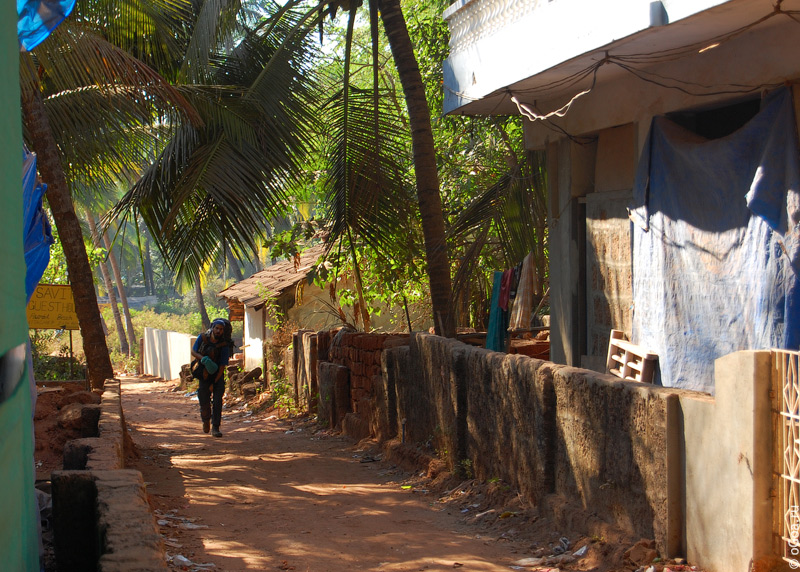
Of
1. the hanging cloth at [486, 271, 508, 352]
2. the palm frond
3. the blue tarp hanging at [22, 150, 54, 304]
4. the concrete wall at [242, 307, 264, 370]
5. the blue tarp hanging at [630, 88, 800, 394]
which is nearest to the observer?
the blue tarp hanging at [22, 150, 54, 304]

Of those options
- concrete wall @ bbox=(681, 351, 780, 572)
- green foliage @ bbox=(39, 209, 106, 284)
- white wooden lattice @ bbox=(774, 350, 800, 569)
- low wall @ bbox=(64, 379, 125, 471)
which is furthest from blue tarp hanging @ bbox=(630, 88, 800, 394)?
green foliage @ bbox=(39, 209, 106, 284)

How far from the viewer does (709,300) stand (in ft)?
21.9

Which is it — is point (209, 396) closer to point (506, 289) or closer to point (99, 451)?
point (506, 289)

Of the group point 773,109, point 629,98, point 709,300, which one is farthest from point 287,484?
point 773,109

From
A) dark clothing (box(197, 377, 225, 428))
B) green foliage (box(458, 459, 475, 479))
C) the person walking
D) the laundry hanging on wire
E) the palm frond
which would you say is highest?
the palm frond

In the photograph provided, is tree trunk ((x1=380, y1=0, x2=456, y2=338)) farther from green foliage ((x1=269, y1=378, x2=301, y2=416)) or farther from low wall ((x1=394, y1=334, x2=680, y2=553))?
green foliage ((x1=269, y1=378, x2=301, y2=416))

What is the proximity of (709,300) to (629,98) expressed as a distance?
2154mm

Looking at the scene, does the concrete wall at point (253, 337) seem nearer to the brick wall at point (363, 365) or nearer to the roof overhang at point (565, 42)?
the brick wall at point (363, 365)

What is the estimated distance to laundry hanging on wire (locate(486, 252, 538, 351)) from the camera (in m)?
9.93

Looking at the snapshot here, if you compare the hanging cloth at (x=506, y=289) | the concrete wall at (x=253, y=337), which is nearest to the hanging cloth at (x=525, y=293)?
the hanging cloth at (x=506, y=289)

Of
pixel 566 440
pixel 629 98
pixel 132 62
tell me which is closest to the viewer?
pixel 566 440

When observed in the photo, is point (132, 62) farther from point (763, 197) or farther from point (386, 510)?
point (763, 197)

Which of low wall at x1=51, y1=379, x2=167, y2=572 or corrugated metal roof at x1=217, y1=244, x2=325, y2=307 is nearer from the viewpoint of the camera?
low wall at x1=51, y1=379, x2=167, y2=572

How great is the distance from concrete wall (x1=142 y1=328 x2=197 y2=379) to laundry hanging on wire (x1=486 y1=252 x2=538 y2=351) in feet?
51.2
